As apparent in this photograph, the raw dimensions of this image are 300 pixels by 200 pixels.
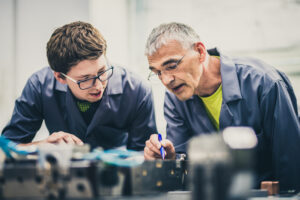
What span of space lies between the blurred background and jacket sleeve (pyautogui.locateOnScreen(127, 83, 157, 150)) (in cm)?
80

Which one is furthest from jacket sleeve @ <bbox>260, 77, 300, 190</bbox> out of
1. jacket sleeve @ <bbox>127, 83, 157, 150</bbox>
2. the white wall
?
the white wall

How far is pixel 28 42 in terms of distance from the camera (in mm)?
2580

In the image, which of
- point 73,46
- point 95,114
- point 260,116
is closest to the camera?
point 260,116

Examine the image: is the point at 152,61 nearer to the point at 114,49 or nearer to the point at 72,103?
the point at 72,103

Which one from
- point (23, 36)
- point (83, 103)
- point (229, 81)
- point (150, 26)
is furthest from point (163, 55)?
point (23, 36)

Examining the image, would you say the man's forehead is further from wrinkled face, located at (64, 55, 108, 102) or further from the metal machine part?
the metal machine part

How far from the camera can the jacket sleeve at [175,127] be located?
1508mm

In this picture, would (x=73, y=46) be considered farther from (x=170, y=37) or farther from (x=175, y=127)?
(x=175, y=127)

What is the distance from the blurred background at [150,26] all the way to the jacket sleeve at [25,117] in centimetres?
90

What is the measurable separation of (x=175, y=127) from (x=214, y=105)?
238 millimetres

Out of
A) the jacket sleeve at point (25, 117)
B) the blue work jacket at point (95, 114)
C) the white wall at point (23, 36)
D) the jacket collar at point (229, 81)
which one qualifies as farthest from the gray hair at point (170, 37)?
the white wall at point (23, 36)

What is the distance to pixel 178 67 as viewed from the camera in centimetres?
138

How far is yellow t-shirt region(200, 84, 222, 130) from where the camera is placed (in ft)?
4.85

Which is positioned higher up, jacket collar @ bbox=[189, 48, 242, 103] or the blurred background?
the blurred background
